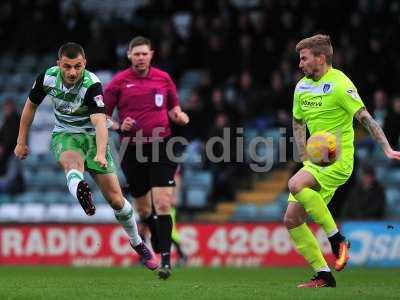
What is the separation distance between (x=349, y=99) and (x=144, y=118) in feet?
10.1

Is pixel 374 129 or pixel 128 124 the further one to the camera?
pixel 128 124

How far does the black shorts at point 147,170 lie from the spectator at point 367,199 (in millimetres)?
5576

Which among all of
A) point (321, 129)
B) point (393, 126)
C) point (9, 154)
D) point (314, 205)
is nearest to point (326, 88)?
point (321, 129)

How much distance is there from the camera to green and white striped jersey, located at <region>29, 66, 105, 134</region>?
10.1m

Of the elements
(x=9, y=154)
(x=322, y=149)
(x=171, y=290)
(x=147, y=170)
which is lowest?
(x=171, y=290)

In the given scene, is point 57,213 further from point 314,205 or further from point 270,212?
point 314,205

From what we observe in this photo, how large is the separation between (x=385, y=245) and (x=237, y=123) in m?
3.54

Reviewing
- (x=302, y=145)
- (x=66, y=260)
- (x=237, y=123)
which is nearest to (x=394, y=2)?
(x=237, y=123)

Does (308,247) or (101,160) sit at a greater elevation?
(101,160)

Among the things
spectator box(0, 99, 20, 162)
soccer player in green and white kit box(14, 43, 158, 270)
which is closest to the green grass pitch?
soccer player in green and white kit box(14, 43, 158, 270)

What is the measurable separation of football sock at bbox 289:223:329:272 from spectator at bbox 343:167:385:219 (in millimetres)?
7068

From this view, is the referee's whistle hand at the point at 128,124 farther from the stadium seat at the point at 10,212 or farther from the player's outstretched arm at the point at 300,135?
the stadium seat at the point at 10,212

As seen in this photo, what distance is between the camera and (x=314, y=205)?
9.34 meters

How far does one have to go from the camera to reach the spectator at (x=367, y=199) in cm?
1647
